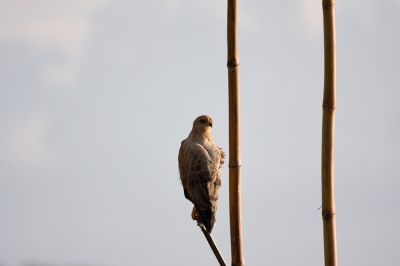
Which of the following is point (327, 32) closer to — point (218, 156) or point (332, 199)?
point (332, 199)

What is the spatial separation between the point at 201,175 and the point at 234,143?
2.56 metres

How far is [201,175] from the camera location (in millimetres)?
5727

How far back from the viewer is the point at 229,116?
124 inches

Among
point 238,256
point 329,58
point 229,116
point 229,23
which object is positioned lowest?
point 238,256

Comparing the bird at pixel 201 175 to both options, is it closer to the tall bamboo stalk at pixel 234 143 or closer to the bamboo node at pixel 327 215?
the tall bamboo stalk at pixel 234 143

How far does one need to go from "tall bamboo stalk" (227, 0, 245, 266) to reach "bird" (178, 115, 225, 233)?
1.81m

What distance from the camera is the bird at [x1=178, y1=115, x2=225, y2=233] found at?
5.31 m

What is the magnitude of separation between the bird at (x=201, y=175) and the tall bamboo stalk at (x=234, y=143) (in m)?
1.81

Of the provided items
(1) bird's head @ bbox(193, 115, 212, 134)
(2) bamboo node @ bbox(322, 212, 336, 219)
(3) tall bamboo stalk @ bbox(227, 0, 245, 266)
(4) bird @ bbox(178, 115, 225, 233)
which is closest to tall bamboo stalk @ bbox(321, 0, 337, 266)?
(2) bamboo node @ bbox(322, 212, 336, 219)

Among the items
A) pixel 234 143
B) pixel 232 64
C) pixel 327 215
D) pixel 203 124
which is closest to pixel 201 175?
pixel 203 124

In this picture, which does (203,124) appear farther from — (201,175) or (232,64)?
(232,64)

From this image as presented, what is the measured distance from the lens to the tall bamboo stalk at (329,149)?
2.94 m

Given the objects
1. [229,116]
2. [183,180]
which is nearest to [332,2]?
[229,116]

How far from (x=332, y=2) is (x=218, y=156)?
3.34 metres
